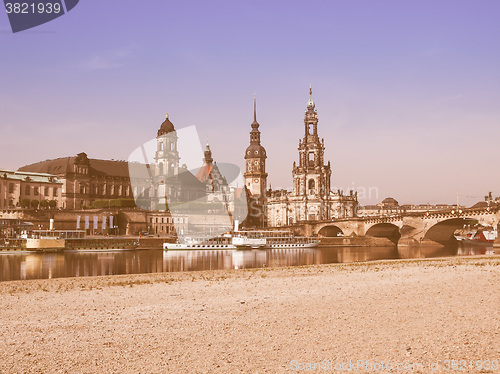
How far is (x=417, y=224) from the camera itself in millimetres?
65812

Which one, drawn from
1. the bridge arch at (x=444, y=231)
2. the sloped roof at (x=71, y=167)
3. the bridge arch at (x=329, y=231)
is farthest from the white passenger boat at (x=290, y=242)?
the sloped roof at (x=71, y=167)

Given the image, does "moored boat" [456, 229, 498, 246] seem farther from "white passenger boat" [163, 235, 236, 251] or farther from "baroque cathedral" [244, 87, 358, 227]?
"white passenger boat" [163, 235, 236, 251]

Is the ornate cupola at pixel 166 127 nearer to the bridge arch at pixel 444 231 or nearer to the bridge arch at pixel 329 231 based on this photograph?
the bridge arch at pixel 329 231

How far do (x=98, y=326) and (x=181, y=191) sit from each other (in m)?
93.4

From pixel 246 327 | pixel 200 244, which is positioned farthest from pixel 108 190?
pixel 246 327

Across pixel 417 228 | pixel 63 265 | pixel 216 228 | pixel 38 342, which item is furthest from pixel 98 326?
pixel 216 228

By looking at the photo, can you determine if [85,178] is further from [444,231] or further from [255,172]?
[444,231]

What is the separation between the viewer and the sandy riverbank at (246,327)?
881 centimetres

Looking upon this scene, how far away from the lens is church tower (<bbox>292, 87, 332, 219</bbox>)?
101188 mm

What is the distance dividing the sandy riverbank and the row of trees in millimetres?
70106

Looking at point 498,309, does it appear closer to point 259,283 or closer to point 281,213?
point 259,283

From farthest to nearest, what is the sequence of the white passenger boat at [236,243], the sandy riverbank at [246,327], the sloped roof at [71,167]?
the sloped roof at [71,167] < the white passenger boat at [236,243] < the sandy riverbank at [246,327]

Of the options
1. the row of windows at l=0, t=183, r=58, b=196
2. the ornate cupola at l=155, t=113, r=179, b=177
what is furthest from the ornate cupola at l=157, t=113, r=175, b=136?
the row of windows at l=0, t=183, r=58, b=196

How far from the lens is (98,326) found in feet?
38.0
